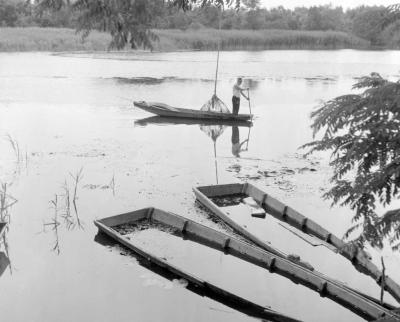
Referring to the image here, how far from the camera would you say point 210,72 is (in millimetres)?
36031

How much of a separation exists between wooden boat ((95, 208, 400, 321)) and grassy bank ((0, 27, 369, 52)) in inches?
1482

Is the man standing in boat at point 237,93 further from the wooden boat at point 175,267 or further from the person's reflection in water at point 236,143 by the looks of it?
the wooden boat at point 175,267

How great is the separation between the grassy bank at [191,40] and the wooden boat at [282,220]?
119ft

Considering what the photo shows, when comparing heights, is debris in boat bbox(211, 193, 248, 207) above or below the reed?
below

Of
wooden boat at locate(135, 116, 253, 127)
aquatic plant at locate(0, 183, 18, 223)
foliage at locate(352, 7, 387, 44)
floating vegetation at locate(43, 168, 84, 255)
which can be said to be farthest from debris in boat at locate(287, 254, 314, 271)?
wooden boat at locate(135, 116, 253, 127)

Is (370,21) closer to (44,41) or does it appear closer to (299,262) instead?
(299,262)

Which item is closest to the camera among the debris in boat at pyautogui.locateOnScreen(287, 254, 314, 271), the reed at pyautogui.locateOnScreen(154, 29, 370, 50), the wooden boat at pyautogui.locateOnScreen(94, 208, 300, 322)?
the wooden boat at pyautogui.locateOnScreen(94, 208, 300, 322)

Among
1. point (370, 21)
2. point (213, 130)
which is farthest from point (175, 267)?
point (213, 130)

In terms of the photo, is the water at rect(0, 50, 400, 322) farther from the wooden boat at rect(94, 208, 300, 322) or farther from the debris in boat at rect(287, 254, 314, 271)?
the debris in boat at rect(287, 254, 314, 271)

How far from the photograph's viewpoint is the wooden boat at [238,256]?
6.91m

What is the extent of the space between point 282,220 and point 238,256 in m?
2.06

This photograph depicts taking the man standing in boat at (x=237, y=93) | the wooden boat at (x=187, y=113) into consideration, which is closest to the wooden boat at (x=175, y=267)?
the wooden boat at (x=187, y=113)

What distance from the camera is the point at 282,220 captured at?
10383mm

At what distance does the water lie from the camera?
7672 millimetres
